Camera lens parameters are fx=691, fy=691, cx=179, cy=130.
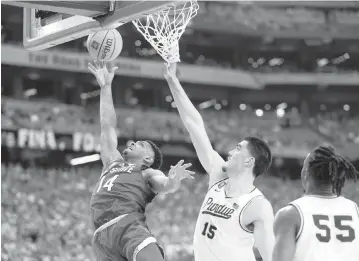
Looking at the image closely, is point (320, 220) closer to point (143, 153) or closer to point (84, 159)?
point (143, 153)

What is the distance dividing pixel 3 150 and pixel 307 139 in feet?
41.1

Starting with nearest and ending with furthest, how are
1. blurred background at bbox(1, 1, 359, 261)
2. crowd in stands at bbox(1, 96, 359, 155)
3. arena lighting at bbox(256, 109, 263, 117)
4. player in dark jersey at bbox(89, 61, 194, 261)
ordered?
player in dark jersey at bbox(89, 61, 194, 261)
blurred background at bbox(1, 1, 359, 261)
crowd in stands at bbox(1, 96, 359, 155)
arena lighting at bbox(256, 109, 263, 117)

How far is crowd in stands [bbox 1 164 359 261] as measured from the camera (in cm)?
1584

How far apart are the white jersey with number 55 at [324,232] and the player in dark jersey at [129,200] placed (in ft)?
5.71

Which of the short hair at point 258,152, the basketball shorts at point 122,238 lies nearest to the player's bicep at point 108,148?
the basketball shorts at point 122,238

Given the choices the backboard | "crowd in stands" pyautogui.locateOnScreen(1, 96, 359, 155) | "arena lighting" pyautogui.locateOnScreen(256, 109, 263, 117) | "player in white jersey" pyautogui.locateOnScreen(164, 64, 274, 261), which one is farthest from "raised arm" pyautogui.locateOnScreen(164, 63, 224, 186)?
"arena lighting" pyautogui.locateOnScreen(256, 109, 263, 117)

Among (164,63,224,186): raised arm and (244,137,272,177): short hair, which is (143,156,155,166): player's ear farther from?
(244,137,272,177): short hair

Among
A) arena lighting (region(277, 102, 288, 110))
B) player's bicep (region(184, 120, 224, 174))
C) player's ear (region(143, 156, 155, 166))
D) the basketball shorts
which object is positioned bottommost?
the basketball shorts

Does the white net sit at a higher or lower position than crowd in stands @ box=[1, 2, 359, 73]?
lower

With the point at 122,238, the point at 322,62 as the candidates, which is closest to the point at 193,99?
the point at 322,62

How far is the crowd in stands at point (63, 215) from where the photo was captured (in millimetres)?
15836

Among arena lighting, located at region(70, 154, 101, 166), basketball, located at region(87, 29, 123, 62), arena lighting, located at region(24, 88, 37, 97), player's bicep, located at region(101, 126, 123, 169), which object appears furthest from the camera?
arena lighting, located at region(24, 88, 37, 97)

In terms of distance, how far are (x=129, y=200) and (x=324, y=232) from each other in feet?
7.74

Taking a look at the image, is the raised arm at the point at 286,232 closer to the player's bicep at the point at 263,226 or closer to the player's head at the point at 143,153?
the player's bicep at the point at 263,226
